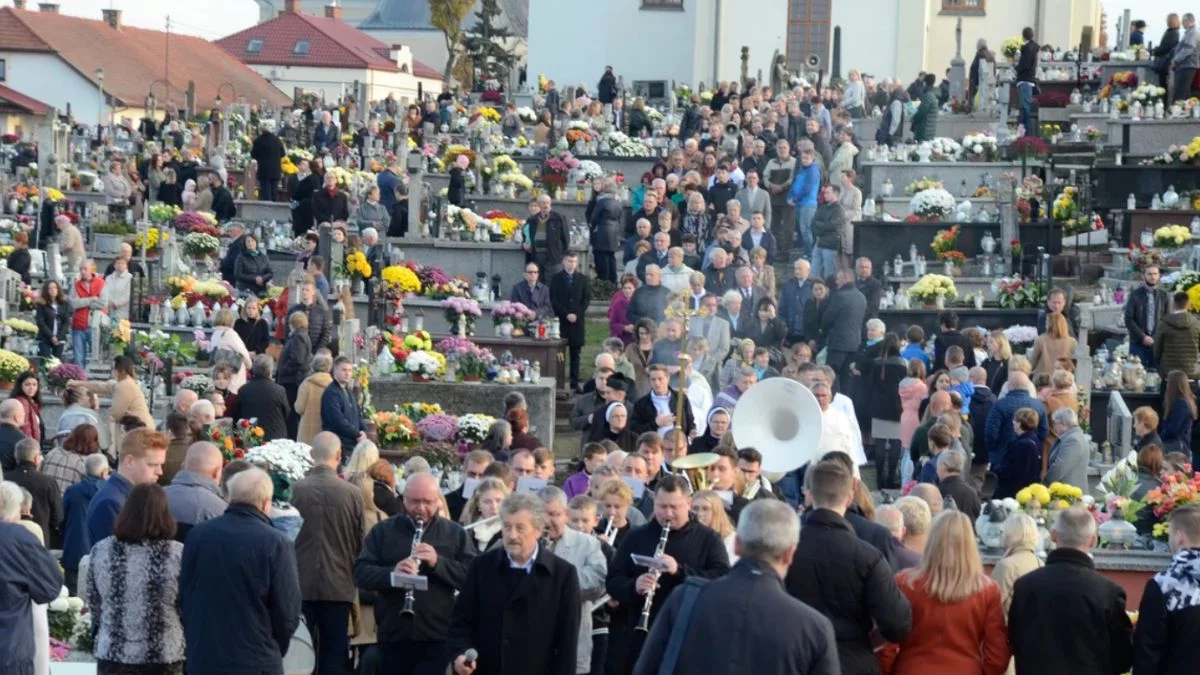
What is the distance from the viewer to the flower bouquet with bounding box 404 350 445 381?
2376cm

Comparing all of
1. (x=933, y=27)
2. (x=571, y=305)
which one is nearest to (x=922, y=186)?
(x=571, y=305)

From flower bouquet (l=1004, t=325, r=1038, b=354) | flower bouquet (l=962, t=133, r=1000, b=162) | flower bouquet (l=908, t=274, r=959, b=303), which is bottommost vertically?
flower bouquet (l=1004, t=325, r=1038, b=354)

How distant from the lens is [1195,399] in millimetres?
21984

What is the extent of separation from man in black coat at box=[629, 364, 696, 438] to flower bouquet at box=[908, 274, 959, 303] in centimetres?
802

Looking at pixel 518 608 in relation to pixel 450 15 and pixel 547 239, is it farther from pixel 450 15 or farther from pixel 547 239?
pixel 450 15

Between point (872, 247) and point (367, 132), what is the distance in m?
14.7

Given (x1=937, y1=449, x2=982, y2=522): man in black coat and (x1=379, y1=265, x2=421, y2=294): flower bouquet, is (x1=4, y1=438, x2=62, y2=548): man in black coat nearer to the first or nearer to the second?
(x1=937, y1=449, x2=982, y2=522): man in black coat

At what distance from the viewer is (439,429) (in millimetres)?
21734

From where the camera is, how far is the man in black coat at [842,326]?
78.8 feet

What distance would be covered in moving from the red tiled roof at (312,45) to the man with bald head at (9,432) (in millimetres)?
78943

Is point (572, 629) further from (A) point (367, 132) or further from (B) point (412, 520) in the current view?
(A) point (367, 132)

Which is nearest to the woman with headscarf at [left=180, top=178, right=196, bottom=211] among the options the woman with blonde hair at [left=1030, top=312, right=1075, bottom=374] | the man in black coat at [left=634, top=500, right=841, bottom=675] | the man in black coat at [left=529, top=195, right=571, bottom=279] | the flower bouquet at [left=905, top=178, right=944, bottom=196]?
the man in black coat at [left=529, top=195, right=571, bottom=279]

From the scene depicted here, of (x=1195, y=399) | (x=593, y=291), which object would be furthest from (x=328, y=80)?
(x=1195, y=399)

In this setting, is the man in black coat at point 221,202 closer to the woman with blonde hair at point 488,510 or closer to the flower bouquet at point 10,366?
the flower bouquet at point 10,366
